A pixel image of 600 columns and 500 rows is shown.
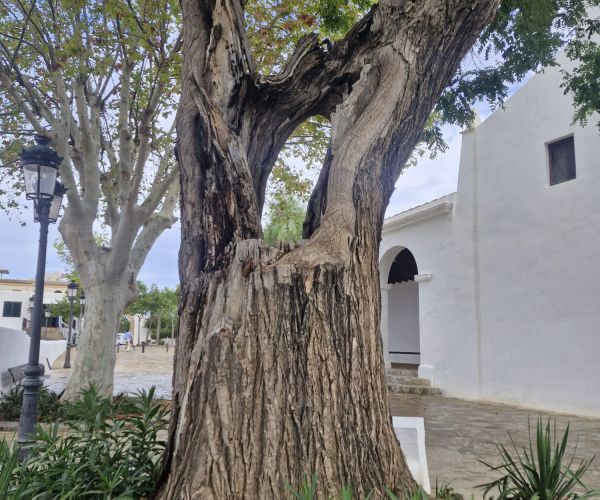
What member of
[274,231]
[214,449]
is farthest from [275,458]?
[274,231]

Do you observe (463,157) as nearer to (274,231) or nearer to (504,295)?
(504,295)

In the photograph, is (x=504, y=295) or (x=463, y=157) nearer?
(x=504, y=295)

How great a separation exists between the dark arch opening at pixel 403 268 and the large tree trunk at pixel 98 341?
826cm

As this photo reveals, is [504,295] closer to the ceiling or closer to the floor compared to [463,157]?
closer to the floor

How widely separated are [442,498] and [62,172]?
24.0ft

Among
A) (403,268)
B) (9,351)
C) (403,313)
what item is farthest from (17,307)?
(403,268)

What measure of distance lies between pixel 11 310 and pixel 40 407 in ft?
118

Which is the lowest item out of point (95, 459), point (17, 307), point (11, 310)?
point (95, 459)

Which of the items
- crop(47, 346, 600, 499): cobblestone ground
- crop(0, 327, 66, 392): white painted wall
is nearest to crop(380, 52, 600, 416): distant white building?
crop(47, 346, 600, 499): cobblestone ground

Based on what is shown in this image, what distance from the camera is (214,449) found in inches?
91.3

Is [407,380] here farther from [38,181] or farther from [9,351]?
[38,181]

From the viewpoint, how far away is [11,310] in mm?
38781

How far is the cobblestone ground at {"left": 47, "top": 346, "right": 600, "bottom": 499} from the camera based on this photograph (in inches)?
189

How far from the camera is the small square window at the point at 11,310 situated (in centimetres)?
3847
